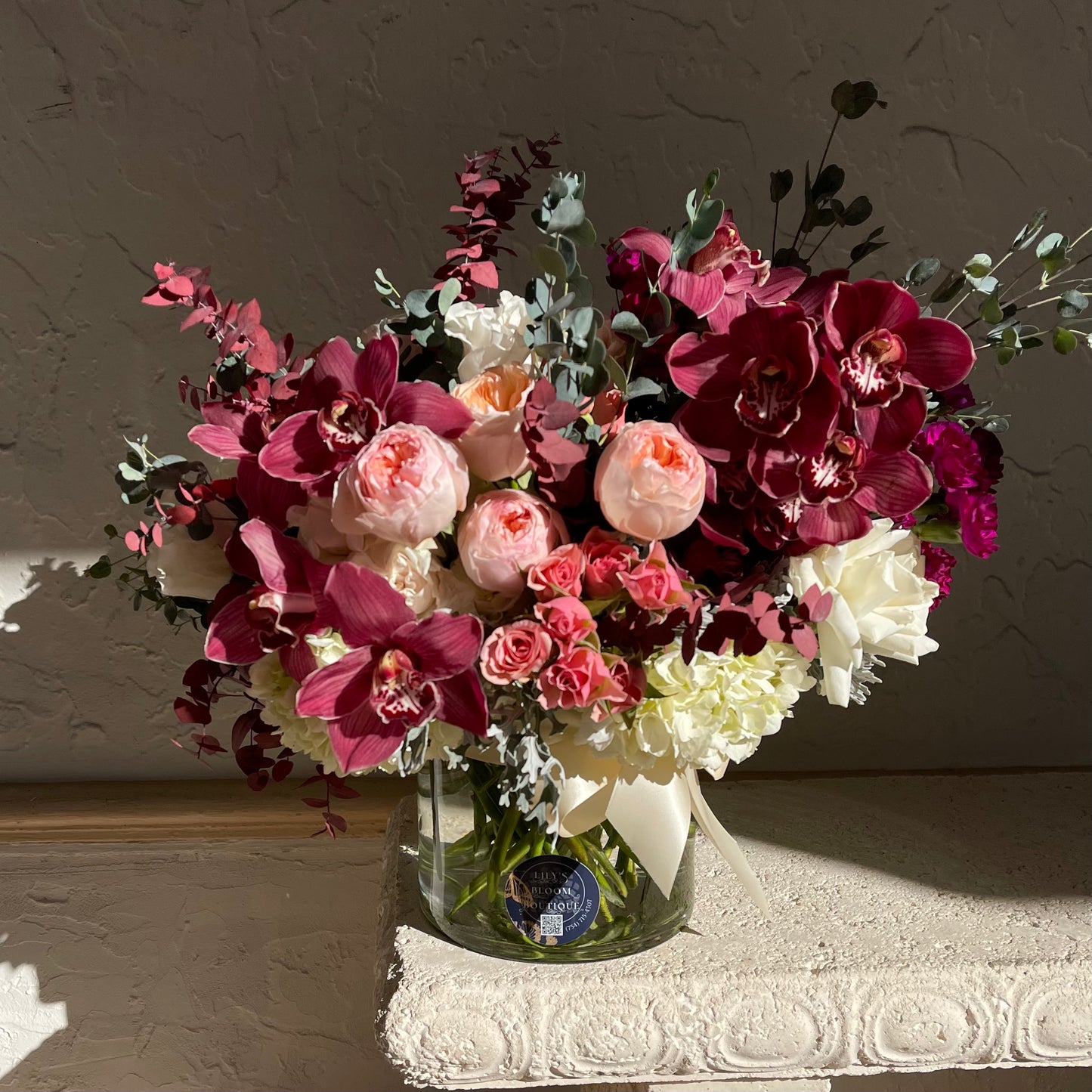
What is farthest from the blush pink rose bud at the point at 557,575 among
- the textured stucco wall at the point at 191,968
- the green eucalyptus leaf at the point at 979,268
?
the textured stucco wall at the point at 191,968

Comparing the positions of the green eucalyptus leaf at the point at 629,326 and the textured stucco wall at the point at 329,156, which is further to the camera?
the textured stucco wall at the point at 329,156

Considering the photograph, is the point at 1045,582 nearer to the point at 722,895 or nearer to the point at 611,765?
the point at 722,895

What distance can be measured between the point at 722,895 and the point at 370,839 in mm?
436

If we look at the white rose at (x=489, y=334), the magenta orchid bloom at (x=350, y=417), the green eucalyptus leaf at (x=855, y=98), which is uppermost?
the green eucalyptus leaf at (x=855, y=98)

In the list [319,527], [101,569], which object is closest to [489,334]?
[319,527]

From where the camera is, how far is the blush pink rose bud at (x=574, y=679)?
22.2 inches

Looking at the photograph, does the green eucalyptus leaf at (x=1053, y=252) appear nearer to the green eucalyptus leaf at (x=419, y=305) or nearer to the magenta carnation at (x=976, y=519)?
the magenta carnation at (x=976, y=519)

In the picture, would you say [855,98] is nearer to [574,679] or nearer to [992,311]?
[992,311]

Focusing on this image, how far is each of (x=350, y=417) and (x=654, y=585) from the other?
0.19m

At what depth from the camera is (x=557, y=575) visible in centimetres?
57

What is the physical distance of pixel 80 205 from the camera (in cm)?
104

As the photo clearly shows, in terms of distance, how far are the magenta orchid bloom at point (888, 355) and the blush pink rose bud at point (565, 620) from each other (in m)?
0.19

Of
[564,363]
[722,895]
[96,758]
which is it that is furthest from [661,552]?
[96,758]

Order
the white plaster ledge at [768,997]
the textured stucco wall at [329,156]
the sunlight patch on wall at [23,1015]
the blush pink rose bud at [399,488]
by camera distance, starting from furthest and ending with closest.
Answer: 1. the sunlight patch on wall at [23,1015]
2. the textured stucco wall at [329,156]
3. the white plaster ledge at [768,997]
4. the blush pink rose bud at [399,488]
